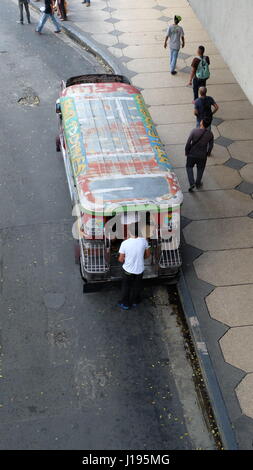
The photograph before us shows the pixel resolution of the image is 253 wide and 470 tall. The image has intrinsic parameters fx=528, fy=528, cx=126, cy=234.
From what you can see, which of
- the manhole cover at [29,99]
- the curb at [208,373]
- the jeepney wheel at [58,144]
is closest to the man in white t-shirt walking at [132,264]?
the curb at [208,373]

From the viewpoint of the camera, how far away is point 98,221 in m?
7.62

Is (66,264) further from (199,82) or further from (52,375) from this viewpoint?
(199,82)

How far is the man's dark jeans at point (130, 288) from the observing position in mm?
7781

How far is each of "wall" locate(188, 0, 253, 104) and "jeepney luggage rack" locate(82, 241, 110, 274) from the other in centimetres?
324

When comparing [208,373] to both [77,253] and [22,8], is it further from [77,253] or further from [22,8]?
[22,8]

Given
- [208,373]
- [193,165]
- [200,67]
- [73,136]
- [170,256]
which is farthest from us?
[200,67]

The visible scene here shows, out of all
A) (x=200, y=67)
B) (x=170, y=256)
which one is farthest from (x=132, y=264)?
(x=200, y=67)

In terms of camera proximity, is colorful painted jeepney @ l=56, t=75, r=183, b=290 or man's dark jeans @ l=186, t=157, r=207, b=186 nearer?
colorful painted jeepney @ l=56, t=75, r=183, b=290

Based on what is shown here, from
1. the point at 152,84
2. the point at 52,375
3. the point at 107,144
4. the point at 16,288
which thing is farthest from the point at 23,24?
the point at 52,375

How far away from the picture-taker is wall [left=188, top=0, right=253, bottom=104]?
318 inches

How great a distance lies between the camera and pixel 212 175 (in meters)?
10.7

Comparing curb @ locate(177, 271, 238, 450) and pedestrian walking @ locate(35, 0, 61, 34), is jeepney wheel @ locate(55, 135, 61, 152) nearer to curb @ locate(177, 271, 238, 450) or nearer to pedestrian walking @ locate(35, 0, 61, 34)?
curb @ locate(177, 271, 238, 450)

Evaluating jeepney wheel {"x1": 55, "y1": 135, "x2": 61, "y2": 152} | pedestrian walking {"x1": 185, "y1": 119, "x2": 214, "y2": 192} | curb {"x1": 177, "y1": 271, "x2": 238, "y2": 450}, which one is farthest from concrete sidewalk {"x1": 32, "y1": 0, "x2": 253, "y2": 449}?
jeepney wheel {"x1": 55, "y1": 135, "x2": 61, "y2": 152}

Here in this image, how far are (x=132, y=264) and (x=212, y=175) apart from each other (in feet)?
12.9
